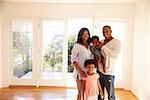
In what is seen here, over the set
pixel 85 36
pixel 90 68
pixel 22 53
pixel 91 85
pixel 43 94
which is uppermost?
pixel 85 36

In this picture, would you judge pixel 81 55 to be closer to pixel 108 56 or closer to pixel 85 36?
pixel 85 36

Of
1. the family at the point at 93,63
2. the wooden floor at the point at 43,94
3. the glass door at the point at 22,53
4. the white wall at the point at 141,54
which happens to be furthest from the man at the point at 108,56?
the glass door at the point at 22,53

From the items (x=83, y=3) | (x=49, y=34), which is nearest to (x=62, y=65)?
(x=49, y=34)

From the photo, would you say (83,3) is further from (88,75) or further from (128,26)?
(88,75)

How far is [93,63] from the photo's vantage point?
3002 millimetres

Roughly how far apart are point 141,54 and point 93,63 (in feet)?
7.23

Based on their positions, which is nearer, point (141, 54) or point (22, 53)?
point (141, 54)

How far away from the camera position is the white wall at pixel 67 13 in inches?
220

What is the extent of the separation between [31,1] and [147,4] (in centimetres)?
298

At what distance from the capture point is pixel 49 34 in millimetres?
5820

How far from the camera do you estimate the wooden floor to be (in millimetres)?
4758

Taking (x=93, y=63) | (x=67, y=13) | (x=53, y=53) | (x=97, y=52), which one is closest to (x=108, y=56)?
(x=97, y=52)

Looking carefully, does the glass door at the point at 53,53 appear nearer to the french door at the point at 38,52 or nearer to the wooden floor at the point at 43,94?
the french door at the point at 38,52

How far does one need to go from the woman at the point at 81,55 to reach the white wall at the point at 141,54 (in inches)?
70.5
